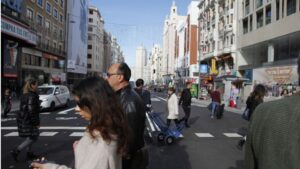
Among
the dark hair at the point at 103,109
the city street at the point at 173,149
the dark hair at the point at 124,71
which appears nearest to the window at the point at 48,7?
the city street at the point at 173,149

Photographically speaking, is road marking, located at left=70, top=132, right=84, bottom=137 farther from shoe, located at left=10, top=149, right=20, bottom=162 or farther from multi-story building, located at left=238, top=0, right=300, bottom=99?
multi-story building, located at left=238, top=0, right=300, bottom=99

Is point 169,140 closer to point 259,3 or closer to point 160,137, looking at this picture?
point 160,137

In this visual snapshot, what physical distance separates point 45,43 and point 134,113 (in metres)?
45.7

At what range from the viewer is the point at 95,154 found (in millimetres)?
2084

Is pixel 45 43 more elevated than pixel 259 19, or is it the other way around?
pixel 259 19

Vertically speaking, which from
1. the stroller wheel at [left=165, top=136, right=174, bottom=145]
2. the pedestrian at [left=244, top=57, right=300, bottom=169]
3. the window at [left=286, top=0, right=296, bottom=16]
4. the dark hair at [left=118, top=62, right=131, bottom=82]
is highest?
the window at [left=286, top=0, right=296, bottom=16]

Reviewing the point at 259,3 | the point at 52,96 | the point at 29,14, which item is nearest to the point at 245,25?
the point at 259,3

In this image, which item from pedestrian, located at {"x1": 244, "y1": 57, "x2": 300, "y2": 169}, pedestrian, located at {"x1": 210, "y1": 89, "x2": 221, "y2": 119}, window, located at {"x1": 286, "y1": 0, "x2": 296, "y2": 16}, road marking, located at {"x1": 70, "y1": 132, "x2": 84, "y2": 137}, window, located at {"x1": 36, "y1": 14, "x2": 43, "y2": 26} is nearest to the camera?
pedestrian, located at {"x1": 244, "y1": 57, "x2": 300, "y2": 169}

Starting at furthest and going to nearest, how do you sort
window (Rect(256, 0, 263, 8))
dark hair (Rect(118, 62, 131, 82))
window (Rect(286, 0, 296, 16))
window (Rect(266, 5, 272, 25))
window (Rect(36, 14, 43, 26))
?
window (Rect(36, 14, 43, 26))
window (Rect(256, 0, 263, 8))
window (Rect(266, 5, 272, 25))
window (Rect(286, 0, 296, 16))
dark hair (Rect(118, 62, 131, 82))

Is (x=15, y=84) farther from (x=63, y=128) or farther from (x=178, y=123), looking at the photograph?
(x=178, y=123)

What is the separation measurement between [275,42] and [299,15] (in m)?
7.09

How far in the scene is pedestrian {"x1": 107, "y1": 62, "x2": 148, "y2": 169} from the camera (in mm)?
3236

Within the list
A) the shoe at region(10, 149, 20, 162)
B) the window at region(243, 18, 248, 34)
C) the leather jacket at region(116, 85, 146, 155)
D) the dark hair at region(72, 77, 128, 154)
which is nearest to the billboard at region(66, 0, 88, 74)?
the window at region(243, 18, 248, 34)

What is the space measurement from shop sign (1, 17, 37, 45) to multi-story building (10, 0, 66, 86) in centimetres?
564
